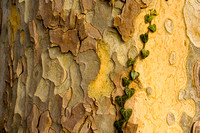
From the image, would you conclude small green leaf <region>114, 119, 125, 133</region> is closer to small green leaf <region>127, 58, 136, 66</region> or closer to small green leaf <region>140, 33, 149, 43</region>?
small green leaf <region>127, 58, 136, 66</region>

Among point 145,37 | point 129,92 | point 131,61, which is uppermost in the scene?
point 145,37

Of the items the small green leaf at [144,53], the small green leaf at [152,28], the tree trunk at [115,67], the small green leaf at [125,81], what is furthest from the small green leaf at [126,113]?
the small green leaf at [152,28]

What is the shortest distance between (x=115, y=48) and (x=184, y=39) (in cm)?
31

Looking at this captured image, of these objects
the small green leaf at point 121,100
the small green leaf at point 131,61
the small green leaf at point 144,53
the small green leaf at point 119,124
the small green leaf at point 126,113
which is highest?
the small green leaf at point 144,53

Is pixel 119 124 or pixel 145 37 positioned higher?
pixel 145 37

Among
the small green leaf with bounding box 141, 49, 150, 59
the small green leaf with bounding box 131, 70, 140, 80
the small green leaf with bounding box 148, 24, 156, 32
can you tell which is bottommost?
the small green leaf with bounding box 131, 70, 140, 80

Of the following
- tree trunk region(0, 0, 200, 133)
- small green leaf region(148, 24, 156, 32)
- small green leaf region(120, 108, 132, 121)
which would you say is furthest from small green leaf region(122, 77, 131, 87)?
small green leaf region(148, 24, 156, 32)

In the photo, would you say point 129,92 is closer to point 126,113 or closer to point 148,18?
point 126,113

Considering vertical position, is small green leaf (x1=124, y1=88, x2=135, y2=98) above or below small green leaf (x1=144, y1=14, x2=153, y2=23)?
below

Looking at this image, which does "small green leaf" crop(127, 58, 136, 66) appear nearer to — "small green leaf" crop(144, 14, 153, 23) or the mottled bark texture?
the mottled bark texture

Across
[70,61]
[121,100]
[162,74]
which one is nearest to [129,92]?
[121,100]

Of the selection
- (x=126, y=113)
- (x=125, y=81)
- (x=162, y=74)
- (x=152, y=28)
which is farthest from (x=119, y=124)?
(x=152, y=28)

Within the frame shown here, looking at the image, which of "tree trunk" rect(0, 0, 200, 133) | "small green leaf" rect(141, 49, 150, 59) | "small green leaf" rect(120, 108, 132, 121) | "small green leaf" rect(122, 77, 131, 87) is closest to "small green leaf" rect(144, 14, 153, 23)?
"tree trunk" rect(0, 0, 200, 133)

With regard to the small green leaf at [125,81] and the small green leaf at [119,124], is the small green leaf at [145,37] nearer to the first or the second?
the small green leaf at [125,81]
